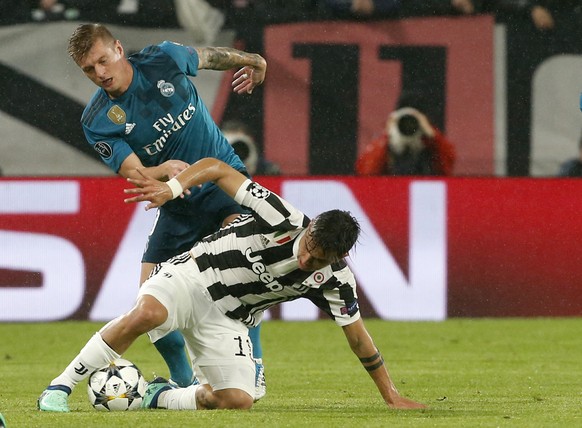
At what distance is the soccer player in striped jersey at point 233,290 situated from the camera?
6.16 meters

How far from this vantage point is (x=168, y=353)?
23.7 ft

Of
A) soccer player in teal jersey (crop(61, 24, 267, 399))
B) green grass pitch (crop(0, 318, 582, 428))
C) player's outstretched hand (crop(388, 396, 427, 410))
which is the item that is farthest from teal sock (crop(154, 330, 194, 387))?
player's outstretched hand (crop(388, 396, 427, 410))

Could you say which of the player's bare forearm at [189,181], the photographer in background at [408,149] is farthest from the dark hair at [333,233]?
the photographer in background at [408,149]

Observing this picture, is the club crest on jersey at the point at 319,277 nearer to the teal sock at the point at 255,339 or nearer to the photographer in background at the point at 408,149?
the teal sock at the point at 255,339

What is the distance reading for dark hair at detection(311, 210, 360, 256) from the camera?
5.98 metres

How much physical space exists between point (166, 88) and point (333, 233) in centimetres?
153

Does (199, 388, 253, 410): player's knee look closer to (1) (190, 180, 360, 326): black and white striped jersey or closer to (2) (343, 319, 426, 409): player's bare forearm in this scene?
(1) (190, 180, 360, 326): black and white striped jersey

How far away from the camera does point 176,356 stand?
7230mm

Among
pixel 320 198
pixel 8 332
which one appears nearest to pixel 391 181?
pixel 320 198

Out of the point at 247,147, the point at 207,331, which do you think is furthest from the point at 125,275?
the point at 207,331

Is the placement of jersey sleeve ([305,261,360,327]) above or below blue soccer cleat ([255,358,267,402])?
above

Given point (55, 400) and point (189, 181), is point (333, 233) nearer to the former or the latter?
point (189, 181)

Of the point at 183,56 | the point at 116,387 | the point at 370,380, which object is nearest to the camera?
the point at 116,387

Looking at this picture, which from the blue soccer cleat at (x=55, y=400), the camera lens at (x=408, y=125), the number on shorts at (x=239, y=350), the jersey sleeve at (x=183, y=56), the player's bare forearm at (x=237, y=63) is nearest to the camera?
the blue soccer cleat at (x=55, y=400)
